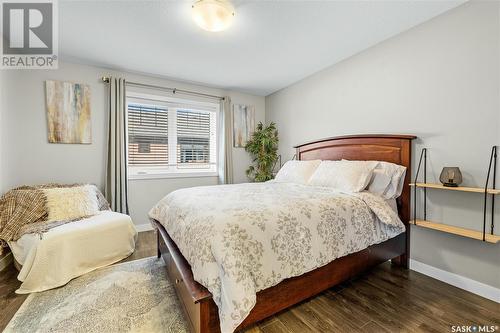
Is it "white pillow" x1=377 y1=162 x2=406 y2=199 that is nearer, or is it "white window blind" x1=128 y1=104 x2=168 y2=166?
"white pillow" x1=377 y1=162 x2=406 y2=199

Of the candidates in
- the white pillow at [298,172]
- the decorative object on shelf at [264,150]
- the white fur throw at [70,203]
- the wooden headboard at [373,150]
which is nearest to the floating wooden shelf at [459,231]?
the wooden headboard at [373,150]

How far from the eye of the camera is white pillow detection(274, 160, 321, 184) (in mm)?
2835

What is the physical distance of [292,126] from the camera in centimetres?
393

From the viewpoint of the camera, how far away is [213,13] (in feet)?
6.13

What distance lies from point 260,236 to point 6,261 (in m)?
2.72

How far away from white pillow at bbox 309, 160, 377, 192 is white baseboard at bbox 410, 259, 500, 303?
990mm

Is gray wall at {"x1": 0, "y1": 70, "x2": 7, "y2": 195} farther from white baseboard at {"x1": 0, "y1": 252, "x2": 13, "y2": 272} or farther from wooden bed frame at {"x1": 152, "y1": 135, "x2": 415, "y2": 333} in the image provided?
wooden bed frame at {"x1": 152, "y1": 135, "x2": 415, "y2": 333}

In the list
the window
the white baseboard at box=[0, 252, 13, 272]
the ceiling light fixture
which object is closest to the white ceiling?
the ceiling light fixture

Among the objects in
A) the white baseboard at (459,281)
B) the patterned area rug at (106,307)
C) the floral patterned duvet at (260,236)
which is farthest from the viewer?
the white baseboard at (459,281)

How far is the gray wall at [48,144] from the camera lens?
2.62 meters

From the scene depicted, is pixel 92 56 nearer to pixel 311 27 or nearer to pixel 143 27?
pixel 143 27

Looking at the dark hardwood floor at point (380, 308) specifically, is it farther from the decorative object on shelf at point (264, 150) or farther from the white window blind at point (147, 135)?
the decorative object on shelf at point (264, 150)

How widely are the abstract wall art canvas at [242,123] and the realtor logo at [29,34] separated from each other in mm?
2677

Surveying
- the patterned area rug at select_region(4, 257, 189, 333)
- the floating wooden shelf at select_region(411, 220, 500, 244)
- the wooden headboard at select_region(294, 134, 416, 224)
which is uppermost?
the wooden headboard at select_region(294, 134, 416, 224)
